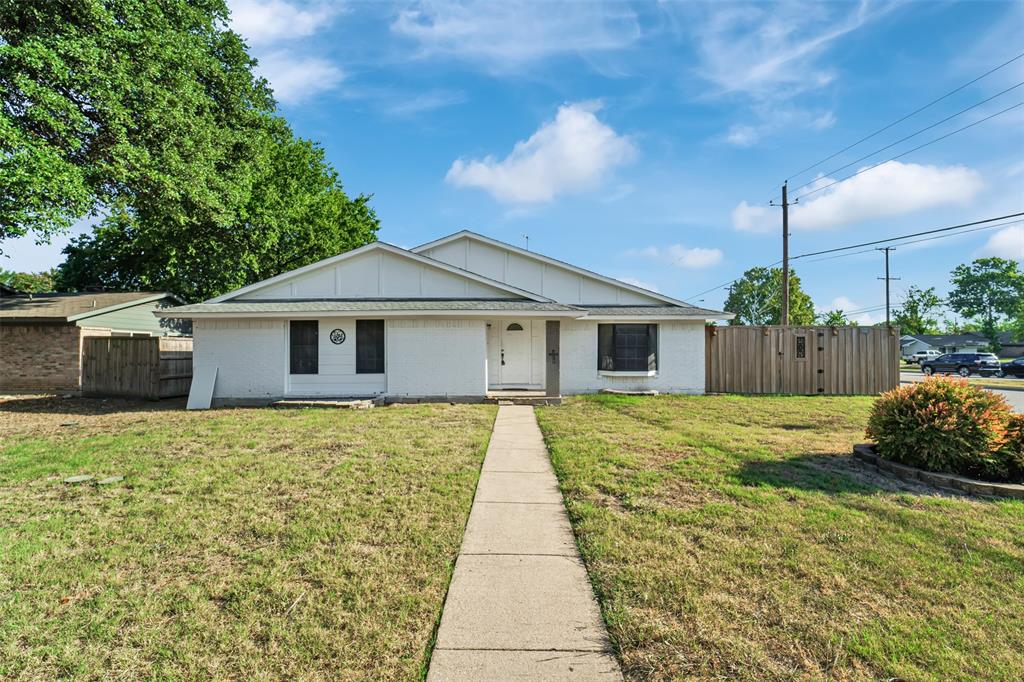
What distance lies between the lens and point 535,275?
1598 cm

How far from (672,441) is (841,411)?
648 cm

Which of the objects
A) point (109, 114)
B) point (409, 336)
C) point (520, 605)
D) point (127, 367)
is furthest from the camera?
point (127, 367)

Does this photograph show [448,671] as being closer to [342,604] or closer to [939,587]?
[342,604]

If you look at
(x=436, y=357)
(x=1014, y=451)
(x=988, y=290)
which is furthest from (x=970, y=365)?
(x=988, y=290)

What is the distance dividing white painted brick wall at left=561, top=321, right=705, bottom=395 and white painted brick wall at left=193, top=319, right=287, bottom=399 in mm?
8339

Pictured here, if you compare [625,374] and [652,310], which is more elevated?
[652,310]

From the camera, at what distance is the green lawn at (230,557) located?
8.91 feet

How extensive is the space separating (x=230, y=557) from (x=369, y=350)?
9780 millimetres

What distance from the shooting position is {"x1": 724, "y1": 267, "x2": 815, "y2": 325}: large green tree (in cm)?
5880

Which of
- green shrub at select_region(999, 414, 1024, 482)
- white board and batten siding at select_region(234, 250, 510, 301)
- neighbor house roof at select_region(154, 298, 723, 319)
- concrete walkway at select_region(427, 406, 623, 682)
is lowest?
concrete walkway at select_region(427, 406, 623, 682)

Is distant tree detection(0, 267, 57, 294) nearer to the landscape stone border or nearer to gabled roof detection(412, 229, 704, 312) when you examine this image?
gabled roof detection(412, 229, 704, 312)

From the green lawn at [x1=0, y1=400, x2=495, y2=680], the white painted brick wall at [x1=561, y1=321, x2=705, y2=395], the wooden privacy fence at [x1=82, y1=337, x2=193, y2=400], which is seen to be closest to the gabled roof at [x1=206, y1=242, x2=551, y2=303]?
the white painted brick wall at [x1=561, y1=321, x2=705, y2=395]

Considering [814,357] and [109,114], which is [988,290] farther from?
[109,114]

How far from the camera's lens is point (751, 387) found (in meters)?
15.5
